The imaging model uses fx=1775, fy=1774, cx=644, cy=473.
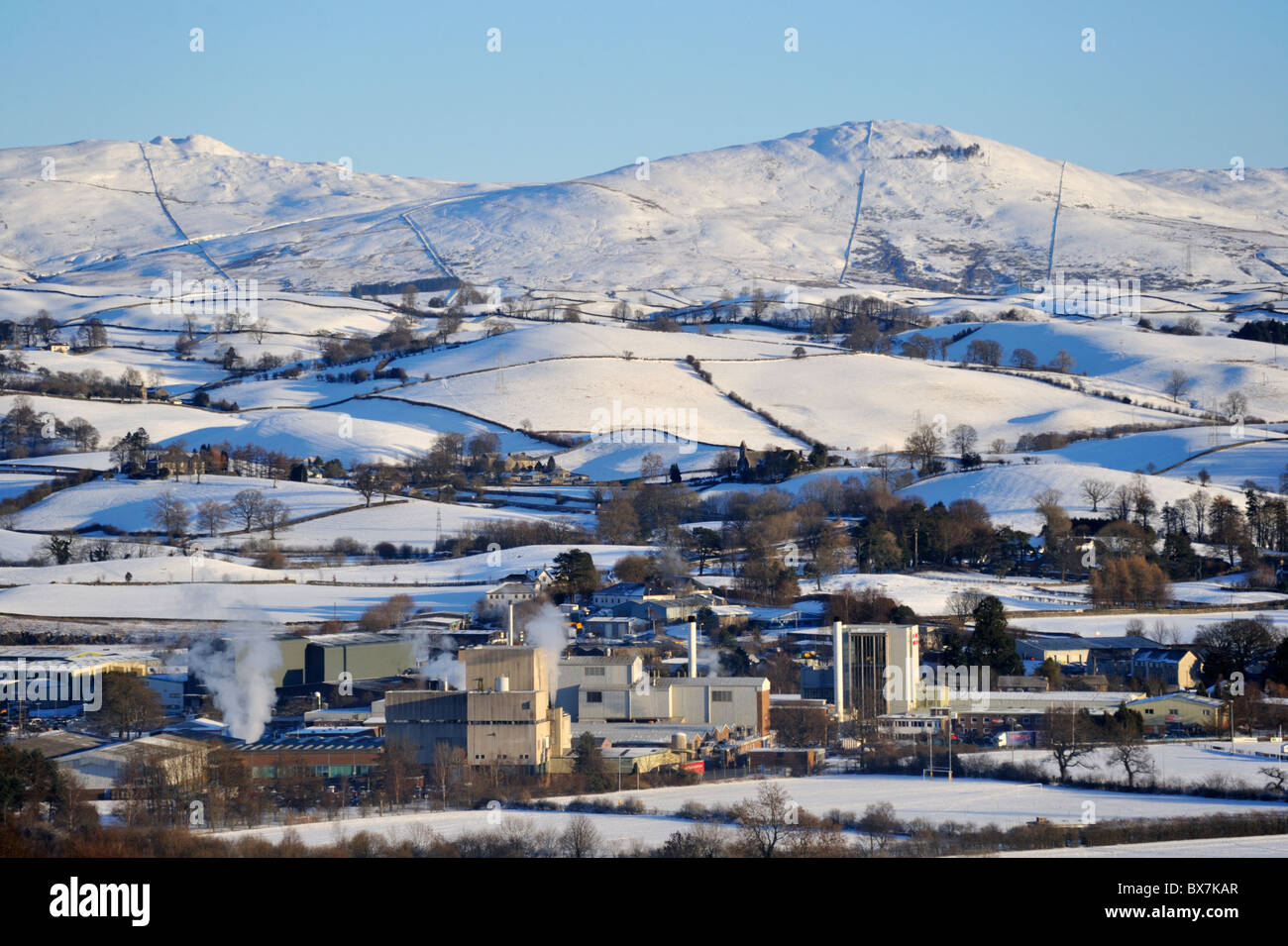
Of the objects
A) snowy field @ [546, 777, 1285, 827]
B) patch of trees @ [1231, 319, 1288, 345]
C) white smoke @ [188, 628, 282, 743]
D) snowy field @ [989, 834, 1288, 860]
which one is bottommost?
snowy field @ [546, 777, 1285, 827]

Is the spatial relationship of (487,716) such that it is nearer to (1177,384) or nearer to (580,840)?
(580,840)

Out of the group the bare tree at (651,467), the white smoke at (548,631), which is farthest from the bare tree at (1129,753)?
the bare tree at (651,467)

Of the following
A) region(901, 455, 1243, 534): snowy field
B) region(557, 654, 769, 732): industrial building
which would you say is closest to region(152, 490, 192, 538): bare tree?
A: region(901, 455, 1243, 534): snowy field

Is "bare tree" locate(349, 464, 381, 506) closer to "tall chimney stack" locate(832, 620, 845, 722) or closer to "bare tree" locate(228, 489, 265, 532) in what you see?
"bare tree" locate(228, 489, 265, 532)

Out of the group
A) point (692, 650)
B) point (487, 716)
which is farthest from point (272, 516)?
point (487, 716)
